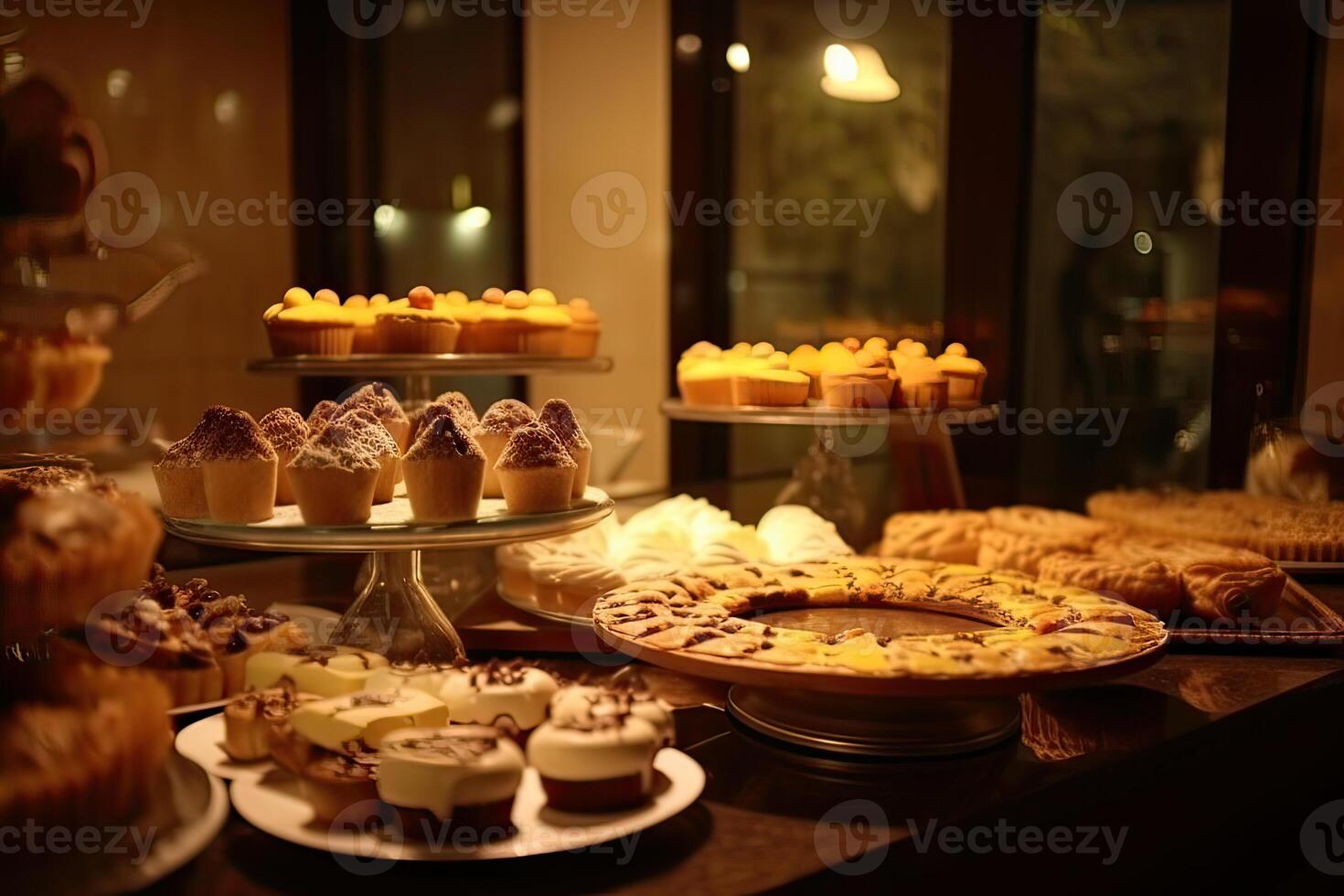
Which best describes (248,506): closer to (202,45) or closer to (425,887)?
(425,887)

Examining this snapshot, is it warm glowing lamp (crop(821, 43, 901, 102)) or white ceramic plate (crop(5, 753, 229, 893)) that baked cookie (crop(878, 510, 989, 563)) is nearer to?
warm glowing lamp (crop(821, 43, 901, 102))

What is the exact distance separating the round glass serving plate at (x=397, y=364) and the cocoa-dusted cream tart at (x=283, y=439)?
315 mm

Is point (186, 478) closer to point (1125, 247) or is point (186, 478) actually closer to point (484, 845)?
point (484, 845)

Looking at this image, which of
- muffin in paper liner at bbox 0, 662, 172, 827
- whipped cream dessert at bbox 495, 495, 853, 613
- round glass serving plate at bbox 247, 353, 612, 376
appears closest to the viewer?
muffin in paper liner at bbox 0, 662, 172, 827

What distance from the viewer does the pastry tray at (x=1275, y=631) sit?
190cm

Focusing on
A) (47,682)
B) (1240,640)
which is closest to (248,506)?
(47,682)

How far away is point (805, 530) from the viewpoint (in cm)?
234

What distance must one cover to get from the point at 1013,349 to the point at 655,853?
2.22m

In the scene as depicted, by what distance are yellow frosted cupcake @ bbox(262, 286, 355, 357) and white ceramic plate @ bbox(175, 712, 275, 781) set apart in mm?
704

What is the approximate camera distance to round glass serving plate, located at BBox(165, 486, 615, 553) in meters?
1.28

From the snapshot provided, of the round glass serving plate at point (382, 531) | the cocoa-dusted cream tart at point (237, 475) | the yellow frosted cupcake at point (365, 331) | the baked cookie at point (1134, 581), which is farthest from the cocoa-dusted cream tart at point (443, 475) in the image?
the baked cookie at point (1134, 581)

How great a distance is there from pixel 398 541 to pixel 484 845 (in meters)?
0.34

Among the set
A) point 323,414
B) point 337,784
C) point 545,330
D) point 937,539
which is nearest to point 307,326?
point 323,414

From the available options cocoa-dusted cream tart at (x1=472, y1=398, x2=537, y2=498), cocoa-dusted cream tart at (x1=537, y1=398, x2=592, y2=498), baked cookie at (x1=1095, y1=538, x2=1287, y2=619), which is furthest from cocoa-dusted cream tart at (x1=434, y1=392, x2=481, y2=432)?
baked cookie at (x1=1095, y1=538, x2=1287, y2=619)
